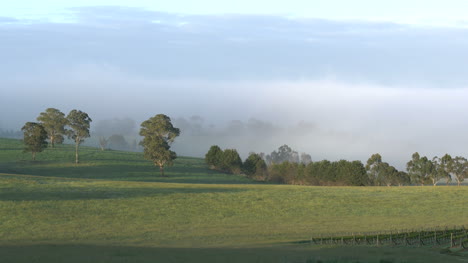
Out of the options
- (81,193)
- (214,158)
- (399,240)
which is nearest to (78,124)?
(214,158)

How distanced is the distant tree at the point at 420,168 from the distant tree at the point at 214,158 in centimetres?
4213

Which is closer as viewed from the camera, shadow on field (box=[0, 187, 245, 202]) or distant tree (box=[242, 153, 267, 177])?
shadow on field (box=[0, 187, 245, 202])

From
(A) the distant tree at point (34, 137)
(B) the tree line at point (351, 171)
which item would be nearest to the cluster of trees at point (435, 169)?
(B) the tree line at point (351, 171)

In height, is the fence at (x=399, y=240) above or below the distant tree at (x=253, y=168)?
below

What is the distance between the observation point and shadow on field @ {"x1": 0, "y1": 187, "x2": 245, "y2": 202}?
65000mm

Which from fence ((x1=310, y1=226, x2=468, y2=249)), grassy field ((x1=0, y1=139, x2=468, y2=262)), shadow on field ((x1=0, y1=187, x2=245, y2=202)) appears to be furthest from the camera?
shadow on field ((x1=0, y1=187, x2=245, y2=202))

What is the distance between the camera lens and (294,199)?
73562 mm

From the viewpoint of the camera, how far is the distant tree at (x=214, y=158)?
13662 centimetres

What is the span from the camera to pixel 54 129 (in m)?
137

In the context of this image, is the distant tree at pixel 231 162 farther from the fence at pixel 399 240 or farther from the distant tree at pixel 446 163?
the fence at pixel 399 240

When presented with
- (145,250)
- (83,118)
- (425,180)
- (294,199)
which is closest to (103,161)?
(83,118)

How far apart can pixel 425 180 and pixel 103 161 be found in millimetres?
70222

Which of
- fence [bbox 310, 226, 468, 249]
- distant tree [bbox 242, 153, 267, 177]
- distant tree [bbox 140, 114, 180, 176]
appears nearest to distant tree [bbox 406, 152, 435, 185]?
distant tree [bbox 242, 153, 267, 177]

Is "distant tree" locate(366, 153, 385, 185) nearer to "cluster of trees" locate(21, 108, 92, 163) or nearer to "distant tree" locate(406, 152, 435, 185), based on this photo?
"distant tree" locate(406, 152, 435, 185)
